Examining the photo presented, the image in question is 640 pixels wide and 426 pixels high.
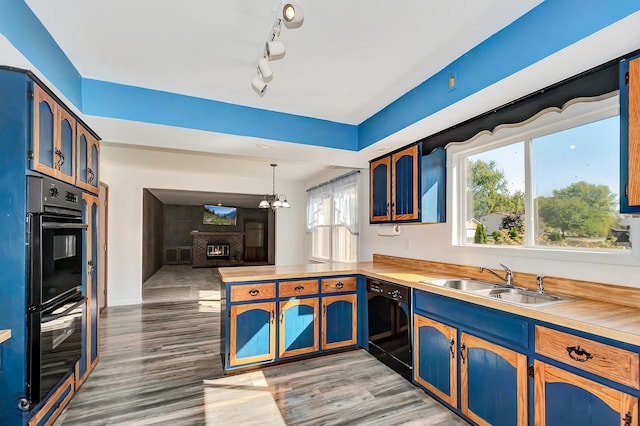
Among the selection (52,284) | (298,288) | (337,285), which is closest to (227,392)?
(298,288)

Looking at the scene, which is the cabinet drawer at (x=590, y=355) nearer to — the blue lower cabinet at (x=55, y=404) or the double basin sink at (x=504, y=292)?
the double basin sink at (x=504, y=292)

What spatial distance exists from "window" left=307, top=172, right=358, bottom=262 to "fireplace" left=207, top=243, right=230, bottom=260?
243 inches

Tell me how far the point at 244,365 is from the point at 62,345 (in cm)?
137

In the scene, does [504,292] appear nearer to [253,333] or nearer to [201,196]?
[253,333]

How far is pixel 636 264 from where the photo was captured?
170cm

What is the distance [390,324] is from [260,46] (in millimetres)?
2508

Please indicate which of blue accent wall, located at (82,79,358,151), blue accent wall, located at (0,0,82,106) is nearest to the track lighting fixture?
blue accent wall, located at (82,79,358,151)

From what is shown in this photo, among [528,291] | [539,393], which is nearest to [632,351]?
[539,393]

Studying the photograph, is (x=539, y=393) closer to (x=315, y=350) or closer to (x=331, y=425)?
(x=331, y=425)

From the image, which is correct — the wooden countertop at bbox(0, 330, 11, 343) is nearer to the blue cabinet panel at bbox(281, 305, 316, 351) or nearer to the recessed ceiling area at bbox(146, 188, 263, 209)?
the blue cabinet panel at bbox(281, 305, 316, 351)

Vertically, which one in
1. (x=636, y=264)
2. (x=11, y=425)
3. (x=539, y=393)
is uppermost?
(x=636, y=264)

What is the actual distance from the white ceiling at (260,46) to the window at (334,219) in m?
1.98

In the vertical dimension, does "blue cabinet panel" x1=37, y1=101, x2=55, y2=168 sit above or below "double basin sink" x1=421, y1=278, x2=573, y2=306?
above

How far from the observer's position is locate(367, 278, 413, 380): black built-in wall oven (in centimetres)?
266
